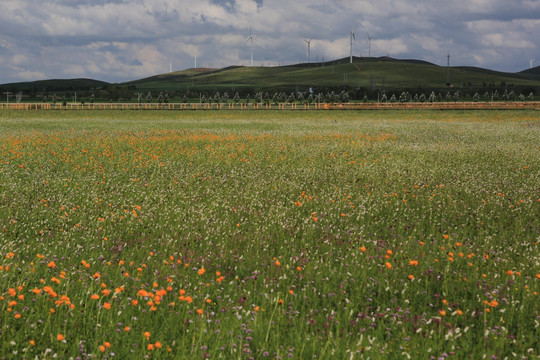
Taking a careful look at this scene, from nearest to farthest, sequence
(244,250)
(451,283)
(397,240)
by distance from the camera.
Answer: (451,283) → (244,250) → (397,240)

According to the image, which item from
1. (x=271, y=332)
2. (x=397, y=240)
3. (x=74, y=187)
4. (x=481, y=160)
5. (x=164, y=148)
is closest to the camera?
(x=271, y=332)

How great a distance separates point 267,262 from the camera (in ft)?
22.5

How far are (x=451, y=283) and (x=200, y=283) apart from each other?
11.2 ft

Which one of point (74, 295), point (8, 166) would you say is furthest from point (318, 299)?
point (8, 166)

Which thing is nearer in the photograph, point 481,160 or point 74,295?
point 74,295

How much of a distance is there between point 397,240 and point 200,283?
13.6ft

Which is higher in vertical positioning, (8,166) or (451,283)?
(8,166)

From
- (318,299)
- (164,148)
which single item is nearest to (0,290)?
(318,299)

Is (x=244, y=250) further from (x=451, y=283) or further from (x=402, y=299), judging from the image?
(x=451, y=283)

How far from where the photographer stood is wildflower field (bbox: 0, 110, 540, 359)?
459 centimetres

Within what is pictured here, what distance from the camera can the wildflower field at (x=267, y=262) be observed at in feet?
15.1

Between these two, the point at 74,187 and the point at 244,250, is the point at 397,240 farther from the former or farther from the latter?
the point at 74,187

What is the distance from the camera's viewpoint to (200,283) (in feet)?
18.4

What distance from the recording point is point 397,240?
821 centimetres
